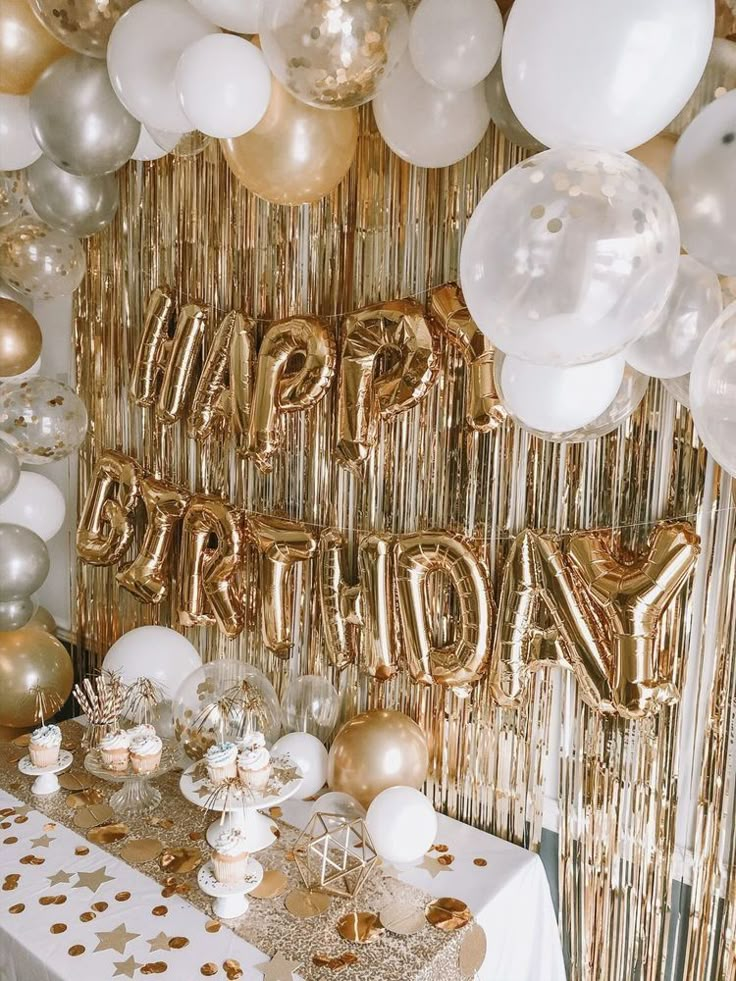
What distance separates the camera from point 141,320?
2.30 meters

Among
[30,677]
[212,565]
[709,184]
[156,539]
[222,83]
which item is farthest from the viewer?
[30,677]

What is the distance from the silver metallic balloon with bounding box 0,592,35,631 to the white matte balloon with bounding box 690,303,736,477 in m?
1.95

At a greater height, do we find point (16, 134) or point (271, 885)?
point (16, 134)

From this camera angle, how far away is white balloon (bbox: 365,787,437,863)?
1518 mm

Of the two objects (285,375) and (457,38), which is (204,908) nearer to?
(285,375)

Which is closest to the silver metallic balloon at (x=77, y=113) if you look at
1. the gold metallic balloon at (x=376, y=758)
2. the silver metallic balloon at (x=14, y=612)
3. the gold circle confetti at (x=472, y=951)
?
the silver metallic balloon at (x=14, y=612)

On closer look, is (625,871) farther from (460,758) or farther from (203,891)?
(203,891)

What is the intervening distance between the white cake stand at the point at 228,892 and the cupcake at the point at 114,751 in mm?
354

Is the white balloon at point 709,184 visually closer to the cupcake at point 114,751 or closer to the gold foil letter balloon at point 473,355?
the gold foil letter balloon at point 473,355

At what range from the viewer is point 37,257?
2.10 m

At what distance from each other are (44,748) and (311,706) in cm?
65

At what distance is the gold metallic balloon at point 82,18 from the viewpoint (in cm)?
143

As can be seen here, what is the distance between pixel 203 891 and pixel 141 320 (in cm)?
153

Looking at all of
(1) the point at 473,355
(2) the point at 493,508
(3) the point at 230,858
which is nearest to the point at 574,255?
(1) the point at 473,355
